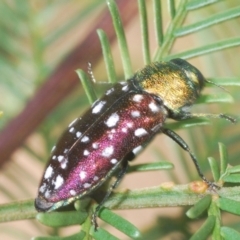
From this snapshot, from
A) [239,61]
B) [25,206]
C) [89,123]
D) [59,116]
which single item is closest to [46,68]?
[59,116]

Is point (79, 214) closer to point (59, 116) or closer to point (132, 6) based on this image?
point (132, 6)

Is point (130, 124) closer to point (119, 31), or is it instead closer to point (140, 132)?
point (140, 132)

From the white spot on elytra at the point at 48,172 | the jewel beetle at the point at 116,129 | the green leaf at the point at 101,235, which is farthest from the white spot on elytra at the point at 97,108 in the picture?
the green leaf at the point at 101,235

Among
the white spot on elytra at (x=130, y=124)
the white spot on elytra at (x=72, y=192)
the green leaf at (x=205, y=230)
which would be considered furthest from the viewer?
the white spot on elytra at (x=130, y=124)

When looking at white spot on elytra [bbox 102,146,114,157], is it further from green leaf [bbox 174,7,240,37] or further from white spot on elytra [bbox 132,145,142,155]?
green leaf [bbox 174,7,240,37]

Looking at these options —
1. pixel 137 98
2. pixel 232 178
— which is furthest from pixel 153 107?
pixel 232 178

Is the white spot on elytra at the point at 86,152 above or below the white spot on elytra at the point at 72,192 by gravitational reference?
below

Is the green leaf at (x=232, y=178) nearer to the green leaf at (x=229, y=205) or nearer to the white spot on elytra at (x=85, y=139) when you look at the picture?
the green leaf at (x=229, y=205)
